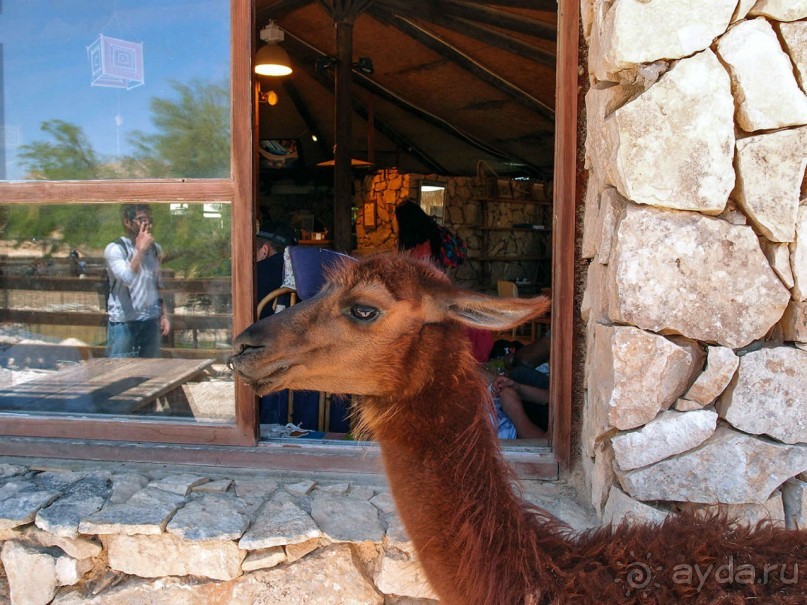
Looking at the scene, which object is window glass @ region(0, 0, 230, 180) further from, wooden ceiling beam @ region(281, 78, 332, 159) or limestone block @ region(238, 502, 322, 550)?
wooden ceiling beam @ region(281, 78, 332, 159)

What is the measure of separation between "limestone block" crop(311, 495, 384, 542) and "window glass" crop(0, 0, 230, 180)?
1.94 m

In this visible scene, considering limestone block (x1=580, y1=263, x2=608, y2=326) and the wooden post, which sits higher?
the wooden post

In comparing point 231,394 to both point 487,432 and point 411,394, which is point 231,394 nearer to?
point 411,394

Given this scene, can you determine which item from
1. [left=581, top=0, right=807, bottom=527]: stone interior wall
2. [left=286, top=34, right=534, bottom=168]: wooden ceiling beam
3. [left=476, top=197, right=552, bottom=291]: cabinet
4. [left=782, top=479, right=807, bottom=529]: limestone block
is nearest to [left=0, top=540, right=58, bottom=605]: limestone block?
[left=581, top=0, right=807, bottom=527]: stone interior wall

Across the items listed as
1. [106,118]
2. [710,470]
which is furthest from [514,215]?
[710,470]

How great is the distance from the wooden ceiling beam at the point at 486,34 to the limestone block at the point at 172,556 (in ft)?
18.2

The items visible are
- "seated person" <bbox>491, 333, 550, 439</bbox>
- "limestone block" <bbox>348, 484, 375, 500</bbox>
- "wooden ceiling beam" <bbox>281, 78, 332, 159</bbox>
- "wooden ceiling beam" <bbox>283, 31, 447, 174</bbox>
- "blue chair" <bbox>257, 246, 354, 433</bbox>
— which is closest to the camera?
"limestone block" <bbox>348, 484, 375, 500</bbox>

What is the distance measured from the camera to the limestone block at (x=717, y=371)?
8.05 feet

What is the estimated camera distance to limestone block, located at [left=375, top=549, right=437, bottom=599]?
2.88m

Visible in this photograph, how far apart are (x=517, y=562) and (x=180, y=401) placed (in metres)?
2.31

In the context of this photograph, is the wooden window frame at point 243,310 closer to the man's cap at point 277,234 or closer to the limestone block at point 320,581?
the limestone block at point 320,581

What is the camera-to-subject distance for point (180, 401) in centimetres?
363

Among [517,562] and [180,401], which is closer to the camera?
[517,562]

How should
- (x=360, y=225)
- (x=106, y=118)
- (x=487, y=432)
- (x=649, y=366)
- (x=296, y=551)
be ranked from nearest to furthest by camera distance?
(x=487, y=432), (x=649, y=366), (x=296, y=551), (x=106, y=118), (x=360, y=225)
